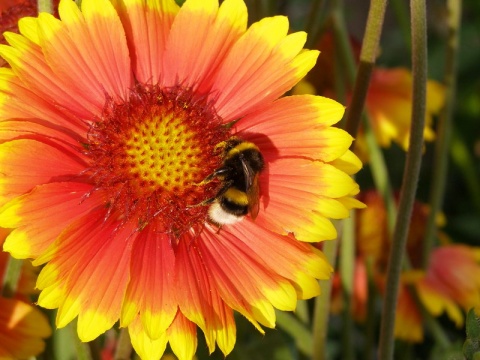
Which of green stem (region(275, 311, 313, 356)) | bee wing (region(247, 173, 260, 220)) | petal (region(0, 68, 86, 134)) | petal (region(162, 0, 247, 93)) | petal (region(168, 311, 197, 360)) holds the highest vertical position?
petal (region(162, 0, 247, 93))

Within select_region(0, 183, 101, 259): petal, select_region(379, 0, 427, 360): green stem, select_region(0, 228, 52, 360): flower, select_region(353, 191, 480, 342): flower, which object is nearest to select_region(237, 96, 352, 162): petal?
select_region(379, 0, 427, 360): green stem

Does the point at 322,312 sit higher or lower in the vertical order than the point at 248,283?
lower

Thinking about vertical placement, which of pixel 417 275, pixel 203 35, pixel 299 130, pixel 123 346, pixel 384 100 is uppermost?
pixel 203 35

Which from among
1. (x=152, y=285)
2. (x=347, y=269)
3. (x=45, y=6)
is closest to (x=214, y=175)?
(x=152, y=285)

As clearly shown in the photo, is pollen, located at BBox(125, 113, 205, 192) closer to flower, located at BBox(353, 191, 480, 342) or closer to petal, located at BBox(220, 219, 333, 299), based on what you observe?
petal, located at BBox(220, 219, 333, 299)

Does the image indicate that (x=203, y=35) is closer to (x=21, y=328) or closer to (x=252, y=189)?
(x=252, y=189)

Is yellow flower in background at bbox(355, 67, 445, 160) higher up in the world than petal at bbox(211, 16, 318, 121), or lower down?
lower down
